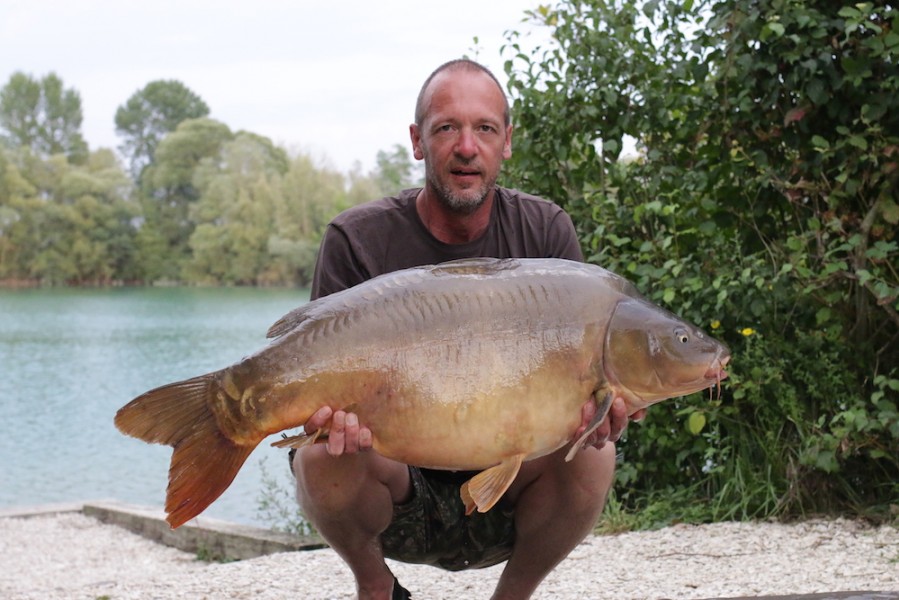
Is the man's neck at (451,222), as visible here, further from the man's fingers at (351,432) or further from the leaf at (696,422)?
the leaf at (696,422)

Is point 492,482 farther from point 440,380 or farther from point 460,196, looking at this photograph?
point 460,196

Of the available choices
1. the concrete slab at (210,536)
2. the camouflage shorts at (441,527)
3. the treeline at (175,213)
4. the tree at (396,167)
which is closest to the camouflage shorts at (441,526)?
the camouflage shorts at (441,527)

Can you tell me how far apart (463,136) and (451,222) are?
0.82 feet

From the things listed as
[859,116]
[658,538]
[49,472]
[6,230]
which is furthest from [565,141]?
[6,230]

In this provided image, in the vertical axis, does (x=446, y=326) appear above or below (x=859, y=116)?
below

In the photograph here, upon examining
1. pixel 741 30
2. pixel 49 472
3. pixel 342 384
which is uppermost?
pixel 741 30

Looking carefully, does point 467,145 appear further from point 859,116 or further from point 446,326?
point 859,116

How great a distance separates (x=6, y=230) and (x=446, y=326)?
45.3m

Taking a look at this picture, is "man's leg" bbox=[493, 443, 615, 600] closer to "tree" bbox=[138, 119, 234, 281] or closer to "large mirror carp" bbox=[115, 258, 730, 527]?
"large mirror carp" bbox=[115, 258, 730, 527]

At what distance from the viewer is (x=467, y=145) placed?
8.45 ft

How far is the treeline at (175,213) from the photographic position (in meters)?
43.4

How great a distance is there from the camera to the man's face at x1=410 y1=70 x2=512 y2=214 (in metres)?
2.60

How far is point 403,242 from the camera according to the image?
2.72 metres

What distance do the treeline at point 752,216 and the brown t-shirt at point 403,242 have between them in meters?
1.61
